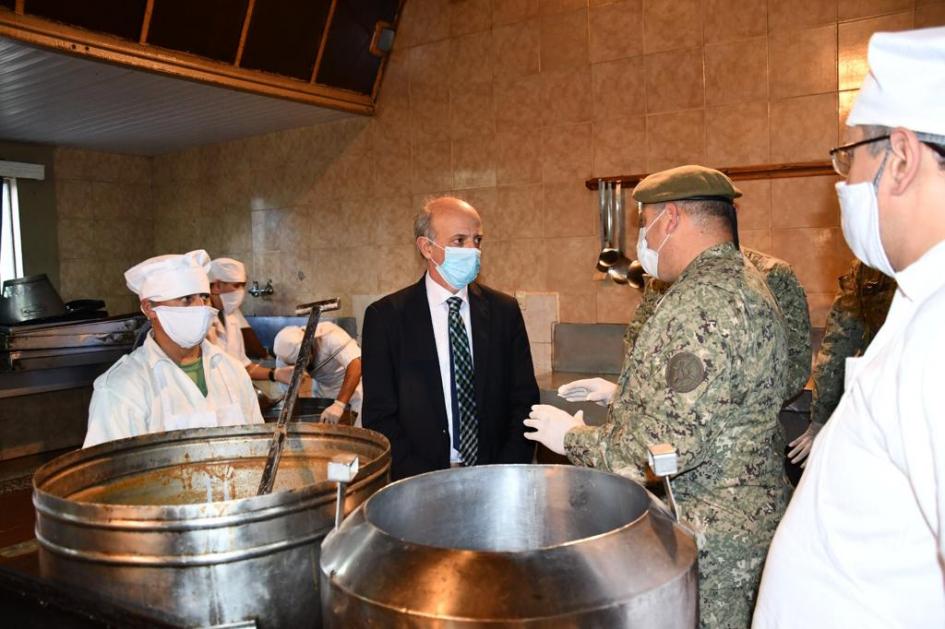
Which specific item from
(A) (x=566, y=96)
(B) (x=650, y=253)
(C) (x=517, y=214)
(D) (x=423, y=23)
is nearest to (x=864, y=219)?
(B) (x=650, y=253)

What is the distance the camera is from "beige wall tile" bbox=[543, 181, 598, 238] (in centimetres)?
470

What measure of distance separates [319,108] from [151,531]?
4583 millimetres

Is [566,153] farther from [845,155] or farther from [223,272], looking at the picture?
[845,155]

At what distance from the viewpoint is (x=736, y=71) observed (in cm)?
416

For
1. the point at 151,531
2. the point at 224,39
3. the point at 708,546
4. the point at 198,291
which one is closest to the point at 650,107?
the point at 224,39

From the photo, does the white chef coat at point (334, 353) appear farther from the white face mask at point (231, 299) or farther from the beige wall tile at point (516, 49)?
the beige wall tile at point (516, 49)

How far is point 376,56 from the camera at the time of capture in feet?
17.9

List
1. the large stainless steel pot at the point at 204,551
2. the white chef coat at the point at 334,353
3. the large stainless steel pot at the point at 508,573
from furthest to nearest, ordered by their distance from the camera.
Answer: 1. the white chef coat at the point at 334,353
2. the large stainless steel pot at the point at 204,551
3. the large stainless steel pot at the point at 508,573

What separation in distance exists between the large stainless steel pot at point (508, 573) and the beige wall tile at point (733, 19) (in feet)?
11.6

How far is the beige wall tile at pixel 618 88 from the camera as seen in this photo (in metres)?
4.46

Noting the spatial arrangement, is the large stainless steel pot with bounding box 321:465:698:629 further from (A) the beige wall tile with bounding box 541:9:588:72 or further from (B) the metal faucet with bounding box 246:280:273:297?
(B) the metal faucet with bounding box 246:280:273:297

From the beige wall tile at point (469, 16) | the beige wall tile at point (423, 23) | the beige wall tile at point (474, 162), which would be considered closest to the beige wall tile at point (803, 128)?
the beige wall tile at point (474, 162)

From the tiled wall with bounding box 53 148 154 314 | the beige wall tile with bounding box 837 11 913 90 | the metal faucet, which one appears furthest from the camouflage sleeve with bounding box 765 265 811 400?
the tiled wall with bounding box 53 148 154 314

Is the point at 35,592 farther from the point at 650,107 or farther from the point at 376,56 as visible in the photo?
the point at 376,56
